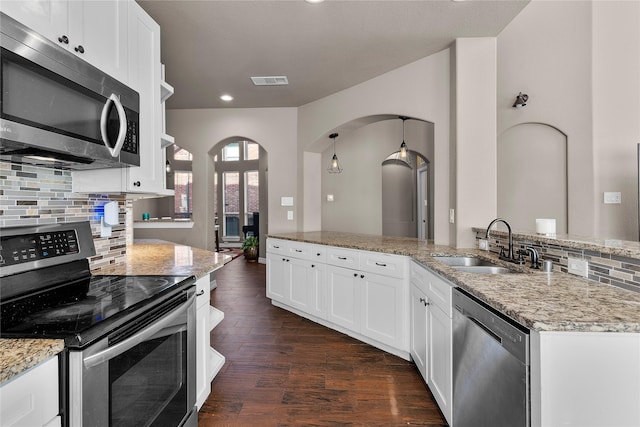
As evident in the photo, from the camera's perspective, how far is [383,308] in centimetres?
267

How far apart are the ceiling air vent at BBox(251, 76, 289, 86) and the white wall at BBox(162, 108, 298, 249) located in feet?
3.07

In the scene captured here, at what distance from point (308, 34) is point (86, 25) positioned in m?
1.67

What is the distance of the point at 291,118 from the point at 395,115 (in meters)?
1.75

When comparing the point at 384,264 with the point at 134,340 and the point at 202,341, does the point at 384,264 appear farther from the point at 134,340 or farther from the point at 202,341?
the point at 134,340

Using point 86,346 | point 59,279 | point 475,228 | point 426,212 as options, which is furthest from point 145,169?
point 426,212

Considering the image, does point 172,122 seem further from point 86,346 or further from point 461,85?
point 86,346

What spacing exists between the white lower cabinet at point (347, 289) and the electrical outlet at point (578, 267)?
1.05 metres

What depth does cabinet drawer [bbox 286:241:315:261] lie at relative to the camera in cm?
337

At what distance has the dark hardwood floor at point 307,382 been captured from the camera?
6.14 feet

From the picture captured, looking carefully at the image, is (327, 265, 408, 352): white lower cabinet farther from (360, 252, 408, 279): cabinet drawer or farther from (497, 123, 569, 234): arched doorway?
(497, 123, 569, 234): arched doorway

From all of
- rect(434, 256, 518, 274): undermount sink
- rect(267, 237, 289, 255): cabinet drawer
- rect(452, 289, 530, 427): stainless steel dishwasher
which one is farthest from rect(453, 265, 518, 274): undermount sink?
rect(267, 237, 289, 255): cabinet drawer

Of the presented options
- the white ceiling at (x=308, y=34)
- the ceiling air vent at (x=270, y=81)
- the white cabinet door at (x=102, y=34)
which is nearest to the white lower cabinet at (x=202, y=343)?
the white cabinet door at (x=102, y=34)

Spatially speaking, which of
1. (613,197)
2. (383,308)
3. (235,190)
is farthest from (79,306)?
(235,190)

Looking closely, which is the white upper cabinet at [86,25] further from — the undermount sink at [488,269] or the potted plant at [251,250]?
the potted plant at [251,250]
